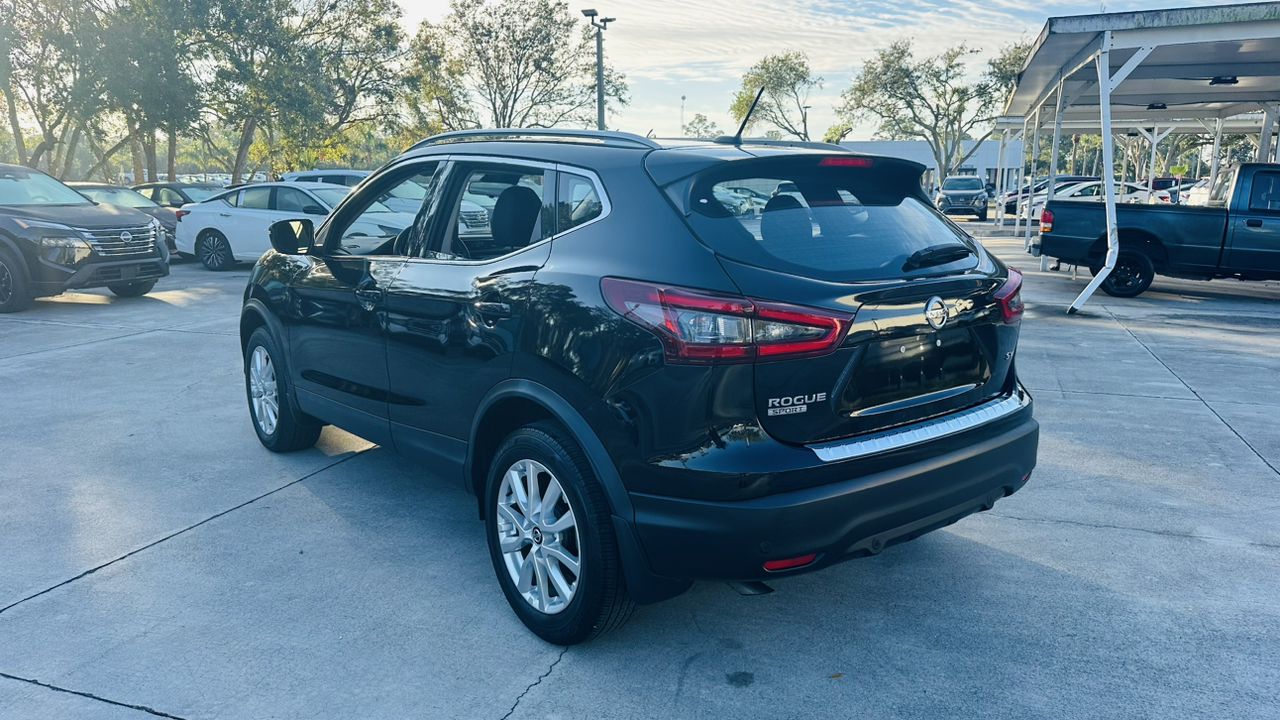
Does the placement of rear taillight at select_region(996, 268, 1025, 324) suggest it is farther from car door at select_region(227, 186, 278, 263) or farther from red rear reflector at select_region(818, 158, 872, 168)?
car door at select_region(227, 186, 278, 263)

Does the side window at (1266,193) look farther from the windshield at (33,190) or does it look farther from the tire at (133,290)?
the windshield at (33,190)

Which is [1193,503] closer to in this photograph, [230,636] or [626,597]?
[626,597]

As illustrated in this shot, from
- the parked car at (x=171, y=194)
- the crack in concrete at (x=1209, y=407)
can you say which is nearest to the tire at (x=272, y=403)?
the crack in concrete at (x=1209, y=407)

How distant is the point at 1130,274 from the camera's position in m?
12.1

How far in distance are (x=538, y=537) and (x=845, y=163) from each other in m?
1.77

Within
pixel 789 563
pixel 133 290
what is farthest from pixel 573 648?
pixel 133 290

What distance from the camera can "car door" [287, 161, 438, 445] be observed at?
4078 millimetres

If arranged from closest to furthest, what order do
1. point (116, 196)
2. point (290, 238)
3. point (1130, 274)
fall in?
point (290, 238) → point (1130, 274) → point (116, 196)

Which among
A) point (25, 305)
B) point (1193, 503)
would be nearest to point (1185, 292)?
point (1193, 503)

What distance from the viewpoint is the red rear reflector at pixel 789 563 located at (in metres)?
2.72

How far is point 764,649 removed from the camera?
3234 millimetres

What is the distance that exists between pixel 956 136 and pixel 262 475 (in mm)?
42894

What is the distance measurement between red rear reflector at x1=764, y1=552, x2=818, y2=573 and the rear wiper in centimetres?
103

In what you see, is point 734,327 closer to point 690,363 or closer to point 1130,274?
point 690,363
